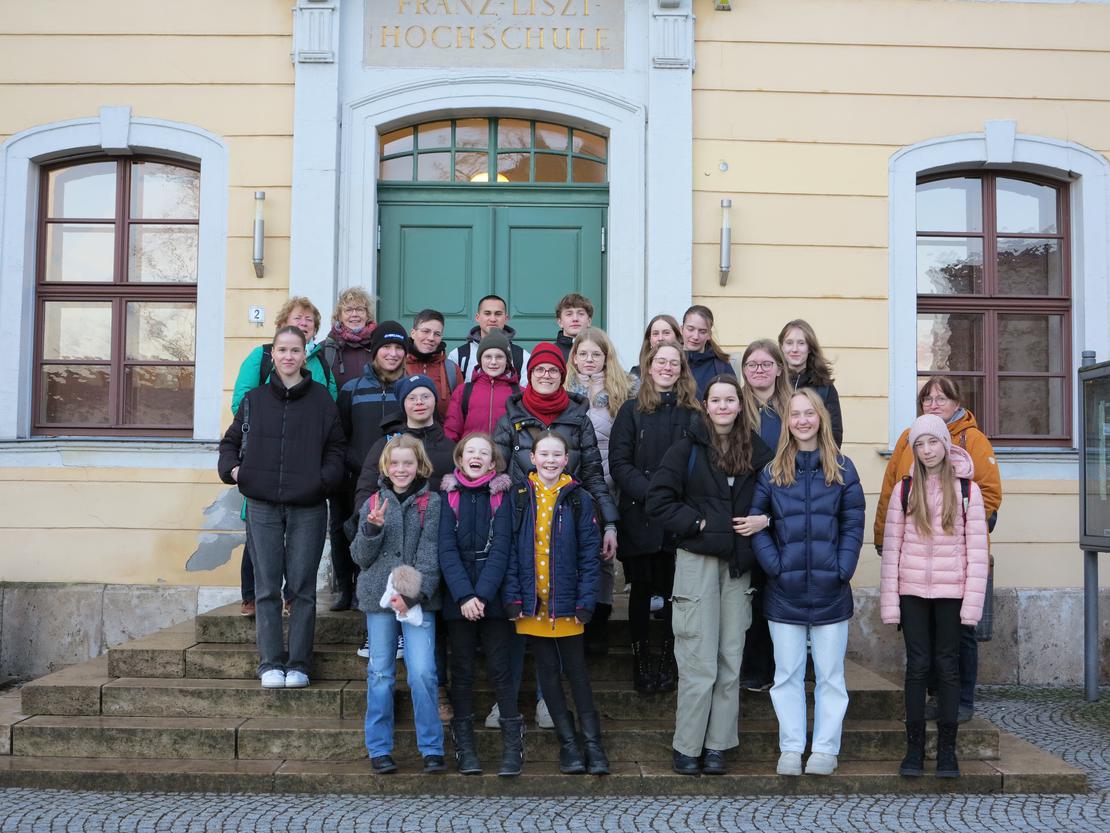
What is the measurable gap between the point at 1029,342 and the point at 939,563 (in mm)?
3896

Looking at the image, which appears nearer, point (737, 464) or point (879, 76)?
point (737, 464)

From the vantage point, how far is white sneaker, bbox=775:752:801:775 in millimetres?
5048

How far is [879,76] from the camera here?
805 centimetres

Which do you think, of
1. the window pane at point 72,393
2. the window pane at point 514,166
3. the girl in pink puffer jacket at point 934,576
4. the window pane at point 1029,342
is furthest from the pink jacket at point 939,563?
the window pane at point 72,393

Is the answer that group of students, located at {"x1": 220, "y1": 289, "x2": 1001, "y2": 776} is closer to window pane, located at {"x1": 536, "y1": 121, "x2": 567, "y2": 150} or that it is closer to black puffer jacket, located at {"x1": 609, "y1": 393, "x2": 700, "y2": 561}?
black puffer jacket, located at {"x1": 609, "y1": 393, "x2": 700, "y2": 561}

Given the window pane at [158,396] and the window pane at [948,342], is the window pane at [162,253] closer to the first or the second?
the window pane at [158,396]

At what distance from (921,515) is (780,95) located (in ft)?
13.0

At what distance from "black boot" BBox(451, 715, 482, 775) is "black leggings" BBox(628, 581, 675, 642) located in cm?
89

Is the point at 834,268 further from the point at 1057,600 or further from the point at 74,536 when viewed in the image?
the point at 74,536

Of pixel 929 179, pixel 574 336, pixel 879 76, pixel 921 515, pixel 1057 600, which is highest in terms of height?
pixel 879 76

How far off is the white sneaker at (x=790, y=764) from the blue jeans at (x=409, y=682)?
1.49 m

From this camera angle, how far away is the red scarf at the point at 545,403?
5414 millimetres

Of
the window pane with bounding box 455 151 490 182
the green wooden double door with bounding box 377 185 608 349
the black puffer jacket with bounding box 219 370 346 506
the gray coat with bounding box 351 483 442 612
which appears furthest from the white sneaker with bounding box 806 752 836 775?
the window pane with bounding box 455 151 490 182

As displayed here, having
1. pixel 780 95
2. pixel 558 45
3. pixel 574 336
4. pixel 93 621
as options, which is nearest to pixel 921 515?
pixel 574 336
